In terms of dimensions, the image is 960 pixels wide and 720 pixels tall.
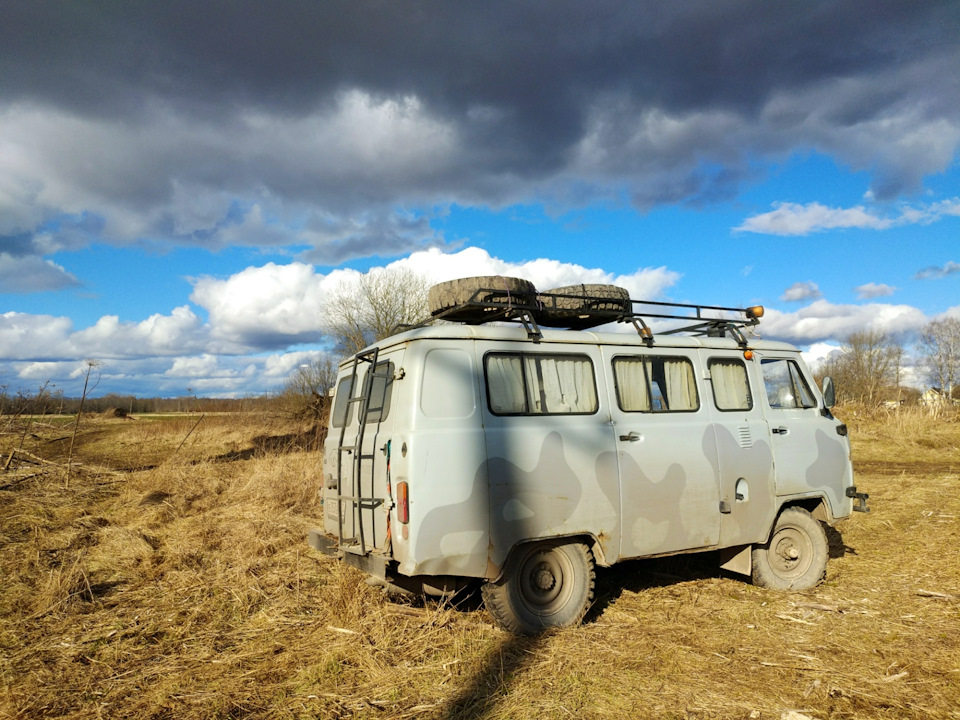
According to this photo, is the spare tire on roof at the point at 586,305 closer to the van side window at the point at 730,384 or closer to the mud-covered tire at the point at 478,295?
the mud-covered tire at the point at 478,295

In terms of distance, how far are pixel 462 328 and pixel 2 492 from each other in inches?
420

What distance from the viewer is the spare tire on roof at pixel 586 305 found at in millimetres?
5980

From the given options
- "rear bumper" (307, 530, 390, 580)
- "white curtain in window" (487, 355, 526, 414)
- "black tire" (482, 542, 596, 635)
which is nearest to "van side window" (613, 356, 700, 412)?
"white curtain in window" (487, 355, 526, 414)

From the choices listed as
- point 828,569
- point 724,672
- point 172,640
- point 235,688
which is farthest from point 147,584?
point 828,569

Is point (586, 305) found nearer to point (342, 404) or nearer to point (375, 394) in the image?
point (375, 394)

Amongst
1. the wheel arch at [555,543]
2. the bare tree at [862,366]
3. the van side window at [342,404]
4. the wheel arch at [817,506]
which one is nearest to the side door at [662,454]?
the wheel arch at [555,543]

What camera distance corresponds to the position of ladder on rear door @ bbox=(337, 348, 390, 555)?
520 cm

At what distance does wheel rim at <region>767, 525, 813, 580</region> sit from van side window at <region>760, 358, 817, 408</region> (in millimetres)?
1278

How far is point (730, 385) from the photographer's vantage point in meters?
6.37

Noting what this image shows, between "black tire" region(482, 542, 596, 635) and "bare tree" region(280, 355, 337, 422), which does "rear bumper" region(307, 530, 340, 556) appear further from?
"bare tree" region(280, 355, 337, 422)

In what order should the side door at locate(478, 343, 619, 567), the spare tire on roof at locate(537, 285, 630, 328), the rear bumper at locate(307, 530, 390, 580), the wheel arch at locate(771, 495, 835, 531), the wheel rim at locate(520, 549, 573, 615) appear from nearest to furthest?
1. the rear bumper at locate(307, 530, 390, 580)
2. the side door at locate(478, 343, 619, 567)
3. the wheel rim at locate(520, 549, 573, 615)
4. the spare tire on roof at locate(537, 285, 630, 328)
5. the wheel arch at locate(771, 495, 835, 531)

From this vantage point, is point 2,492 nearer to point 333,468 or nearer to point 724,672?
point 333,468

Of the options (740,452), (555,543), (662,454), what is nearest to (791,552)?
(740,452)

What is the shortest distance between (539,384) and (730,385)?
7.31 ft
